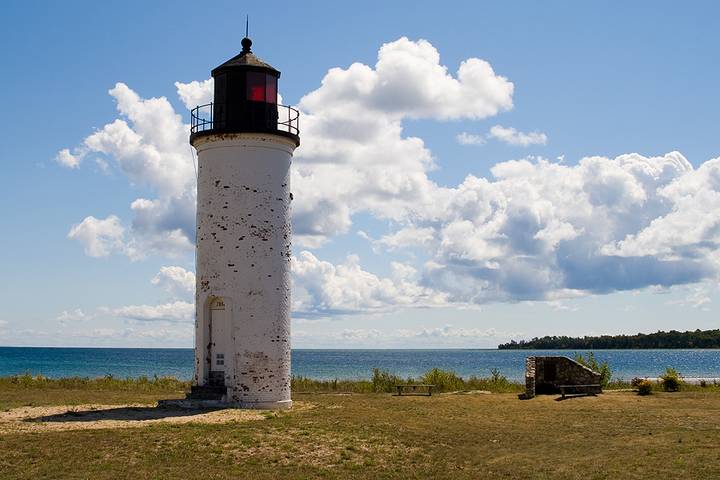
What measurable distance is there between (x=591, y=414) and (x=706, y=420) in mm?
2844

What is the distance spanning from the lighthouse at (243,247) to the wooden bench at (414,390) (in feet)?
18.0

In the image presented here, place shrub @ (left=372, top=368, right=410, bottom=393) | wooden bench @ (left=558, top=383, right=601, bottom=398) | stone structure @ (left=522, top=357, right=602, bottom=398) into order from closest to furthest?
1. wooden bench @ (left=558, top=383, right=601, bottom=398)
2. stone structure @ (left=522, top=357, right=602, bottom=398)
3. shrub @ (left=372, top=368, right=410, bottom=393)

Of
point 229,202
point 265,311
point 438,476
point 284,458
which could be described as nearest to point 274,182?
point 229,202

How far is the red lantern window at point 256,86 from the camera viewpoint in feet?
74.0

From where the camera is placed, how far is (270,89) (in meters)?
22.9

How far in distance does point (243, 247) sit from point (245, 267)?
57cm

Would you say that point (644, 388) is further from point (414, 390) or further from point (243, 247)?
point (243, 247)

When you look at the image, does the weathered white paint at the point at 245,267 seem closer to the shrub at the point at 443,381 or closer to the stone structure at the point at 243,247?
the stone structure at the point at 243,247

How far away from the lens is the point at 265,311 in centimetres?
2192

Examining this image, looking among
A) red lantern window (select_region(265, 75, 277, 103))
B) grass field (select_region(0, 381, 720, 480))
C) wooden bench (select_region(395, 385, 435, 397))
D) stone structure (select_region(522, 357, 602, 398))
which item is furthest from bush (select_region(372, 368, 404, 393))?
red lantern window (select_region(265, 75, 277, 103))

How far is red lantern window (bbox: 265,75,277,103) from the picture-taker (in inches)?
898

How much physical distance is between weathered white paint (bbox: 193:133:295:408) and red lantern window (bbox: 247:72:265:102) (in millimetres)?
1248

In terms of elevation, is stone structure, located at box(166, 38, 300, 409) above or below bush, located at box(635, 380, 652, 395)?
above

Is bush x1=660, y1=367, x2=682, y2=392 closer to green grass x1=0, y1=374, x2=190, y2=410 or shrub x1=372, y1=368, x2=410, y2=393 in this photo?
shrub x1=372, y1=368, x2=410, y2=393
